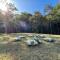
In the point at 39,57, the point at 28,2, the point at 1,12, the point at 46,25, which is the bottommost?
the point at 39,57

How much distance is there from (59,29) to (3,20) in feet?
24.5

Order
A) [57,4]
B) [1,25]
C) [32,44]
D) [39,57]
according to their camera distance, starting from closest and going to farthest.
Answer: [39,57]
[32,44]
[1,25]
[57,4]

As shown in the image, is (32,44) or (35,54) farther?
(32,44)

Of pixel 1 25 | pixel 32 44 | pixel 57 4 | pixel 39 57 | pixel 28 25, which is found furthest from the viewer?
pixel 57 4

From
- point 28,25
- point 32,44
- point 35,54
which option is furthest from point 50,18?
point 35,54

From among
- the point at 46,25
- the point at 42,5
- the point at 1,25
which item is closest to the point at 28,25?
the point at 46,25

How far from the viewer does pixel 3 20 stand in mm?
17641

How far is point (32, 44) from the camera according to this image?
21.0 ft

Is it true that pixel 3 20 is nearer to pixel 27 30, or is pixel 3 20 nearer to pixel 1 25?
pixel 1 25

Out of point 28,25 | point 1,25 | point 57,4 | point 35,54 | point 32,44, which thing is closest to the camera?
point 35,54

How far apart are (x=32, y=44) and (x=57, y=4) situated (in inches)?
665

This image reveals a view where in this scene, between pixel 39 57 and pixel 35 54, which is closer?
pixel 39 57

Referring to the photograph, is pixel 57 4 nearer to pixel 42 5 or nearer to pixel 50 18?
pixel 42 5

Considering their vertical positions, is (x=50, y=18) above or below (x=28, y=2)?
below
